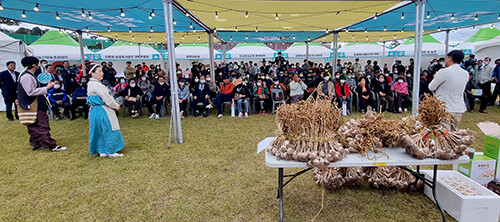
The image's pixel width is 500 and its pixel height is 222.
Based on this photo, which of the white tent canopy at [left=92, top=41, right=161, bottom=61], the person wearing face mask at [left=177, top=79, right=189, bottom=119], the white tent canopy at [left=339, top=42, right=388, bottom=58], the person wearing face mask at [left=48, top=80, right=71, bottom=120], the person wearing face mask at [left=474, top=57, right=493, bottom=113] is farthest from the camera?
the white tent canopy at [left=339, top=42, right=388, bottom=58]

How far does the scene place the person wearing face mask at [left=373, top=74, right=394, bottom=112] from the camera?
336 inches

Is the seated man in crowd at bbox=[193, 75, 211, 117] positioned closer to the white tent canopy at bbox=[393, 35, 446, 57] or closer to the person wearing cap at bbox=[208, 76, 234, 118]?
the person wearing cap at bbox=[208, 76, 234, 118]

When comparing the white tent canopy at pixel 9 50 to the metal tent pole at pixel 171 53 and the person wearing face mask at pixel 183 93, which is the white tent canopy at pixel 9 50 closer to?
the person wearing face mask at pixel 183 93

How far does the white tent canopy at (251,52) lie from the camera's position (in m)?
17.7

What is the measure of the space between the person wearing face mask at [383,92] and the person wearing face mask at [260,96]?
362cm

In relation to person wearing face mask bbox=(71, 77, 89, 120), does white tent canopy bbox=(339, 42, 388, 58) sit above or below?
above

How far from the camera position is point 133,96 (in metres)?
8.56

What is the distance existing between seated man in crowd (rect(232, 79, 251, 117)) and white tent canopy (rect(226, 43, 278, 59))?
9431 mm

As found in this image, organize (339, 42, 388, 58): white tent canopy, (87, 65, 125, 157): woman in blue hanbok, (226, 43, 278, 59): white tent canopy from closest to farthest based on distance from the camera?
(87, 65, 125, 157): woman in blue hanbok
(339, 42, 388, 58): white tent canopy
(226, 43, 278, 59): white tent canopy

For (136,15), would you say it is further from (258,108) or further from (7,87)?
(258,108)

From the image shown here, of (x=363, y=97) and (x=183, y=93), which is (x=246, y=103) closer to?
(x=183, y=93)

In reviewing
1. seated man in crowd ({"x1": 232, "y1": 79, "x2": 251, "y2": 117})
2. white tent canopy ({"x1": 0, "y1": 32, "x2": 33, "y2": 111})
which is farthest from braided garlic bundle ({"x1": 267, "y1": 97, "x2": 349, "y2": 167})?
white tent canopy ({"x1": 0, "y1": 32, "x2": 33, "y2": 111})

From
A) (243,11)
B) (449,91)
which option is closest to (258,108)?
(243,11)

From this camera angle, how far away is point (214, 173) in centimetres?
405
